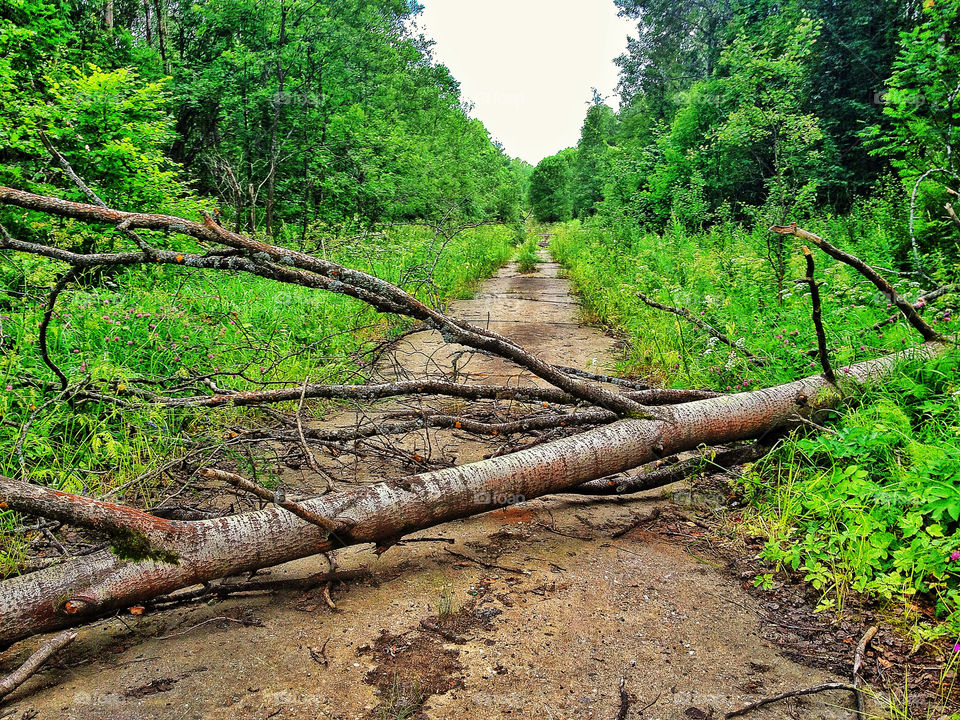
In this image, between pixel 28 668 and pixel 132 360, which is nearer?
pixel 28 668

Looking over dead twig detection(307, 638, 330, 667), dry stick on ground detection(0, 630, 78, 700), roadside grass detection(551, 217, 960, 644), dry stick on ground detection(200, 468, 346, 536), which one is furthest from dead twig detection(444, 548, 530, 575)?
dry stick on ground detection(0, 630, 78, 700)

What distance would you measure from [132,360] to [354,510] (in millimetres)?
2716

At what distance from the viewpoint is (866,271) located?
2.71 meters

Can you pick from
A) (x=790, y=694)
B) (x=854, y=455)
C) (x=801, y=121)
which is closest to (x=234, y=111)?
(x=801, y=121)

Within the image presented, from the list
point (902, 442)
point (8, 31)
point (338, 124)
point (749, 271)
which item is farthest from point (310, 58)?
point (902, 442)

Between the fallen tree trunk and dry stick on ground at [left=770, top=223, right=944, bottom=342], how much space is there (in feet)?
0.44

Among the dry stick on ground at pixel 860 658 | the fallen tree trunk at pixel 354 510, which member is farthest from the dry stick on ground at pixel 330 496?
the dry stick on ground at pixel 860 658

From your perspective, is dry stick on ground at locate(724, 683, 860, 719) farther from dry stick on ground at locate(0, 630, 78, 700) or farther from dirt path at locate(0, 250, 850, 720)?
dry stick on ground at locate(0, 630, 78, 700)

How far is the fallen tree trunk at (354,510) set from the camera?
5.35 feet

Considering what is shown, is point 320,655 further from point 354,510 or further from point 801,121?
point 801,121

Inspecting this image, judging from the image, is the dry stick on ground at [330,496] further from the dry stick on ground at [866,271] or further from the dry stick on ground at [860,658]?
the dry stick on ground at [860,658]

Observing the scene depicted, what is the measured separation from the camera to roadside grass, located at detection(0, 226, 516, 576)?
112 inches

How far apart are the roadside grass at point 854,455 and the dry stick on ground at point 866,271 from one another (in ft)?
0.75

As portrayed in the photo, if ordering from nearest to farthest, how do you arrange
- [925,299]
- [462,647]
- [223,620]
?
[462,647] < [223,620] < [925,299]
